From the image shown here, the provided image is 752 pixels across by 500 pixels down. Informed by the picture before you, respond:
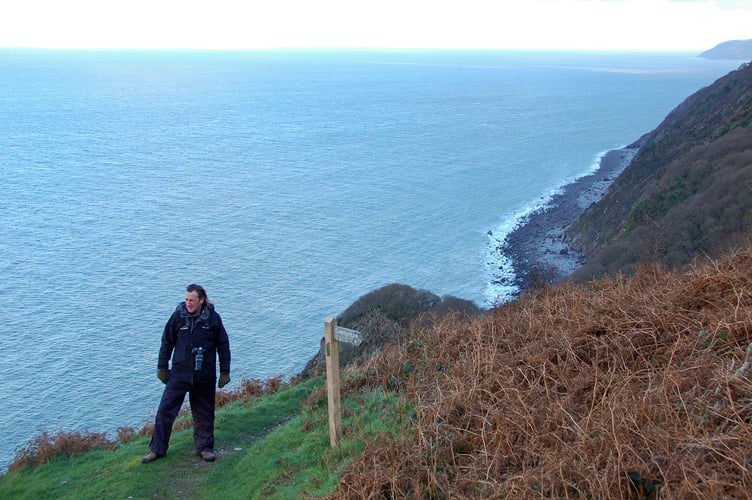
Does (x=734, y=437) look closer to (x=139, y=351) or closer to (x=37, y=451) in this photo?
(x=37, y=451)

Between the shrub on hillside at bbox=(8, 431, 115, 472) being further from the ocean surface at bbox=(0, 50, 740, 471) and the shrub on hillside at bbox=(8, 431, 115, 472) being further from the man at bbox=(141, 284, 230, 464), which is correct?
the ocean surface at bbox=(0, 50, 740, 471)

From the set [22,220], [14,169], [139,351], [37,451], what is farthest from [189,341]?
[14,169]

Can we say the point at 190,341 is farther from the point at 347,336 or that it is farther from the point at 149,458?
the point at 347,336

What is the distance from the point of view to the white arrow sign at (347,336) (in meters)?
7.77

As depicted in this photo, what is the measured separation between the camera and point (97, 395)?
32031mm

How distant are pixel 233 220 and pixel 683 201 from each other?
3512cm

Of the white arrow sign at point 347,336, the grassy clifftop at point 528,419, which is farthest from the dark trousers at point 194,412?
the white arrow sign at point 347,336

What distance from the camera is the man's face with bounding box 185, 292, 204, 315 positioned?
335 inches

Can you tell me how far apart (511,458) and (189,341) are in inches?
170

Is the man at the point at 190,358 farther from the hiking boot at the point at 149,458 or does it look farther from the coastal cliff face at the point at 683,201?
the coastal cliff face at the point at 683,201

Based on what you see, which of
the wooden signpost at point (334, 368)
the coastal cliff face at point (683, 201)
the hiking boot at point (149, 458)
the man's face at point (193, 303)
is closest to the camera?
the wooden signpost at point (334, 368)

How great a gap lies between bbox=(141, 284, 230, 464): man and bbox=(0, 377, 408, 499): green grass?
0.38 m

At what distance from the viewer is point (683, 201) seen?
3822 cm

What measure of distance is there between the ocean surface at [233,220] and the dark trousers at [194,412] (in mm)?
11809
